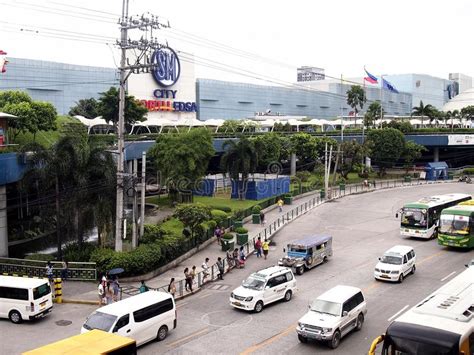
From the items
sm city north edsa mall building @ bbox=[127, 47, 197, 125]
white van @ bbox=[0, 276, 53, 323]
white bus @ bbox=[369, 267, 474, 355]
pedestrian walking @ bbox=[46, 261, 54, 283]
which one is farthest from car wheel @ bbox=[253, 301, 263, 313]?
sm city north edsa mall building @ bbox=[127, 47, 197, 125]

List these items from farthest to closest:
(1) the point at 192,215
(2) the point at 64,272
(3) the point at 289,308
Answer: (1) the point at 192,215, (2) the point at 64,272, (3) the point at 289,308

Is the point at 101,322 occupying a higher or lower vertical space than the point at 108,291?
higher

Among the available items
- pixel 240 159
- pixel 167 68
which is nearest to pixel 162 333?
pixel 240 159

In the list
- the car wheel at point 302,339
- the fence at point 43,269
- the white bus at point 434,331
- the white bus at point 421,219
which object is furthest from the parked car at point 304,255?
the white bus at point 434,331

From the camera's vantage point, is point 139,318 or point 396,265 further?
point 396,265

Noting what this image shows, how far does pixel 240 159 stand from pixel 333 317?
37.9m

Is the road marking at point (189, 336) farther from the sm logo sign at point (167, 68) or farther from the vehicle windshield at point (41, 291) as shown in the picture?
the sm logo sign at point (167, 68)

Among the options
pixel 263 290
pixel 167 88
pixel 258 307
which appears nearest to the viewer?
pixel 258 307

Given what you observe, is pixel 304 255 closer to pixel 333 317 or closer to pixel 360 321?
pixel 360 321

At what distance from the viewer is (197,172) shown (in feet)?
179

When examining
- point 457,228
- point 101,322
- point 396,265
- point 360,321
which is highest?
point 457,228

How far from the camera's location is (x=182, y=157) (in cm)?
5294

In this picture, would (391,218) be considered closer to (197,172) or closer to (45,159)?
(197,172)

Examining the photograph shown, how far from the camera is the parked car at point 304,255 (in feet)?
104
